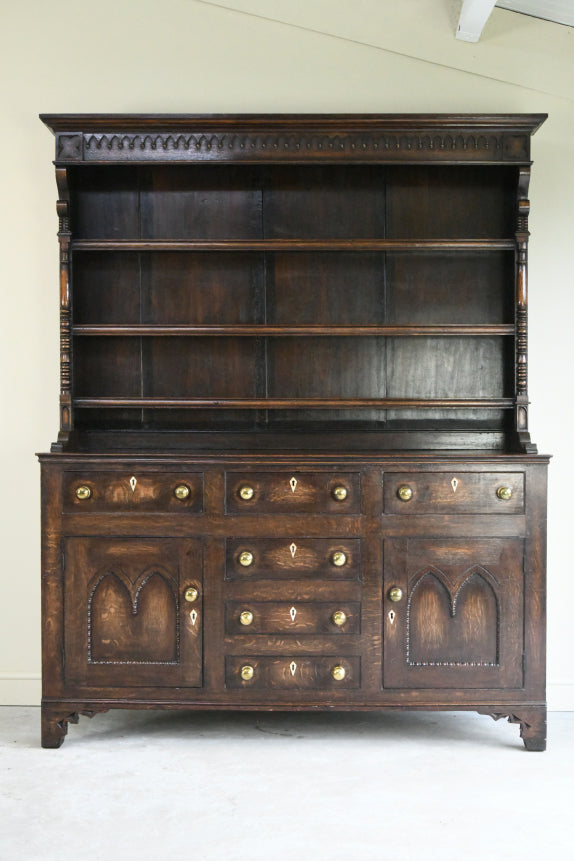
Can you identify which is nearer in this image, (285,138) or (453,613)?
(453,613)

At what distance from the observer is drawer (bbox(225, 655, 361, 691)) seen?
9.90 feet

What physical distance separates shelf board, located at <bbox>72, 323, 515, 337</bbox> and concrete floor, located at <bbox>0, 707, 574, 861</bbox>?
1558mm

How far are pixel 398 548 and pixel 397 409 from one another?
2.31 feet

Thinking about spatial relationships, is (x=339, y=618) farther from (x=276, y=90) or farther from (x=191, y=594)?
(x=276, y=90)

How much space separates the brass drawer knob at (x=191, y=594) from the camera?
3029mm

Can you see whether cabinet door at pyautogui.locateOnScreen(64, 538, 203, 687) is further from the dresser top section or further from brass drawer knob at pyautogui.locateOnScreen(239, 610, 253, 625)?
the dresser top section

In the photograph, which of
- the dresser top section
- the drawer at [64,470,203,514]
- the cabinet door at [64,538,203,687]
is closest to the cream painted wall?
the dresser top section

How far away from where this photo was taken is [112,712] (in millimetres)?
3416

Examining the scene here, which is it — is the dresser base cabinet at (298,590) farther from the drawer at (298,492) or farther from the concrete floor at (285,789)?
the concrete floor at (285,789)

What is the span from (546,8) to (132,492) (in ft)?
8.54

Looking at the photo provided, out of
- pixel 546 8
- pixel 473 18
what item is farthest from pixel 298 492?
pixel 546 8

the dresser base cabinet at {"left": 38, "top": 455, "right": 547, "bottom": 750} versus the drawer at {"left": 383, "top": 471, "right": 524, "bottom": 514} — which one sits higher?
the drawer at {"left": 383, "top": 471, "right": 524, "bottom": 514}

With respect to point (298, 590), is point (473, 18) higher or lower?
higher

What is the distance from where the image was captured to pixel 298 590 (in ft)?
9.94
